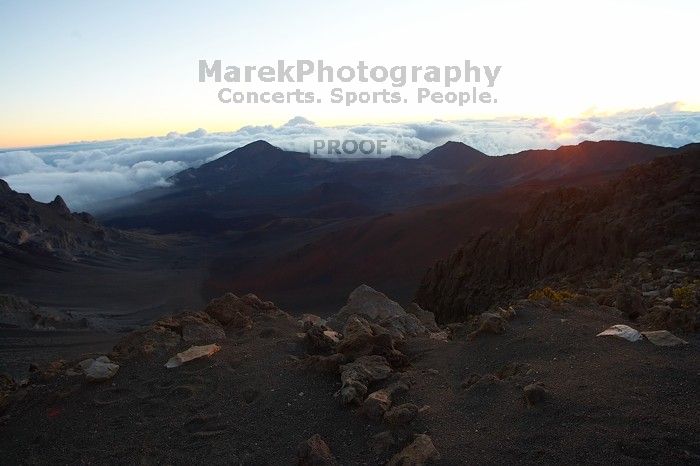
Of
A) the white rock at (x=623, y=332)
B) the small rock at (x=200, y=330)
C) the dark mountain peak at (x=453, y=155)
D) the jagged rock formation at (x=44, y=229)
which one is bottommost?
the jagged rock formation at (x=44, y=229)

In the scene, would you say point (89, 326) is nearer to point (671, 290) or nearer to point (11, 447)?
point (11, 447)

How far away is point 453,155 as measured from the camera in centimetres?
13438

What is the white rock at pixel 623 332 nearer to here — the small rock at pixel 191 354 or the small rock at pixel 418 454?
the small rock at pixel 418 454

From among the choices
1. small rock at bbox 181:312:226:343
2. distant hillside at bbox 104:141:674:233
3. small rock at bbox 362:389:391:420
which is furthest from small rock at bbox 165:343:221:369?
distant hillside at bbox 104:141:674:233

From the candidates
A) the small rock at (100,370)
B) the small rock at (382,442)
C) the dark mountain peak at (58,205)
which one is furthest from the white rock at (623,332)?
the dark mountain peak at (58,205)

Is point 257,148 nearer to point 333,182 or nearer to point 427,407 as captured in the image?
point 333,182

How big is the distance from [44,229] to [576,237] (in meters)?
58.0

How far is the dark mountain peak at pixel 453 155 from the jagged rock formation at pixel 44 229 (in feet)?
283

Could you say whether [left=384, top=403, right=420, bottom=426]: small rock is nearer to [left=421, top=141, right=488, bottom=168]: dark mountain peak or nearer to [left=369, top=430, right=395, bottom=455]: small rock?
[left=369, top=430, right=395, bottom=455]: small rock

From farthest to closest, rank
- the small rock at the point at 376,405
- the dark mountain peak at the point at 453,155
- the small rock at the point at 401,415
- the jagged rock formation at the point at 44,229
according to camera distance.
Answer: the dark mountain peak at the point at 453,155
the jagged rock formation at the point at 44,229
the small rock at the point at 376,405
the small rock at the point at 401,415

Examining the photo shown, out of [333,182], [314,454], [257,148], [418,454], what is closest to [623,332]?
[418,454]

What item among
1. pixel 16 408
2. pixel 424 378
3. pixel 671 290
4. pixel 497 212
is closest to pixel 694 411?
pixel 424 378

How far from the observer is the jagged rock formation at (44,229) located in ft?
177

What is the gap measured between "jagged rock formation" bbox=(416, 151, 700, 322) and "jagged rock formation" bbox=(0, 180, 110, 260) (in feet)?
156
